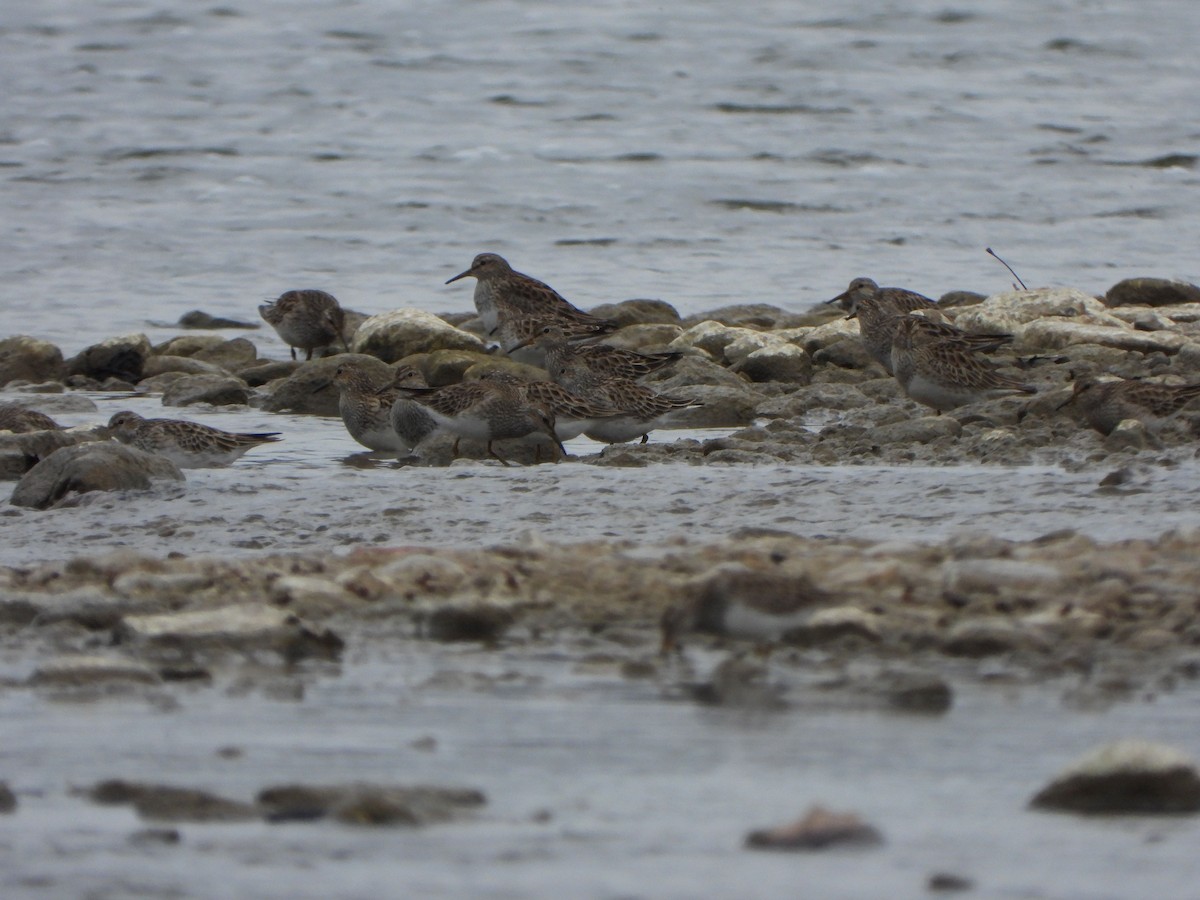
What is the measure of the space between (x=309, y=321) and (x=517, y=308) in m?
1.62

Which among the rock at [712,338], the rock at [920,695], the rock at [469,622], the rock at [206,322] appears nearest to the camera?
the rock at [920,695]

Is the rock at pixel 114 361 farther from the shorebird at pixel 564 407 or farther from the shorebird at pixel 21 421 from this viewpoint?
the shorebird at pixel 564 407

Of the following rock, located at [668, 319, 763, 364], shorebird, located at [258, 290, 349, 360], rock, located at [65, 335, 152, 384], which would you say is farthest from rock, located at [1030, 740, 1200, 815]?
shorebird, located at [258, 290, 349, 360]

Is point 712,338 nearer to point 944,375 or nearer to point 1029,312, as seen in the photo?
point 1029,312

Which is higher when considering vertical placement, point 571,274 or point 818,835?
point 818,835

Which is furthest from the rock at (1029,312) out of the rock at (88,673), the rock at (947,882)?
the rock at (947,882)

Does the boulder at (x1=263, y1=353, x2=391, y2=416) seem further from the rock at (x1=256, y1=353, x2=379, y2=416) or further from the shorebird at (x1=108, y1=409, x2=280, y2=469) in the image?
the shorebird at (x1=108, y1=409, x2=280, y2=469)

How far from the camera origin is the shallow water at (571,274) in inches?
136

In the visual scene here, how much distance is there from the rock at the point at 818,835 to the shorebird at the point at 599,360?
274 inches

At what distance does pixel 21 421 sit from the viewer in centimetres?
951

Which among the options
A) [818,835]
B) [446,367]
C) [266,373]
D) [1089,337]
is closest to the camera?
[818,835]

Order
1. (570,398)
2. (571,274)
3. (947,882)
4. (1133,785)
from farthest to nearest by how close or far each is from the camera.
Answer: (571,274) < (570,398) < (1133,785) < (947,882)

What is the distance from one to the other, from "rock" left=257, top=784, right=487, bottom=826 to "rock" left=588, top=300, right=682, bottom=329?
10.4 m

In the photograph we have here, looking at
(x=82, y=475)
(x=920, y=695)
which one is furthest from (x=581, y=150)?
(x=920, y=695)
